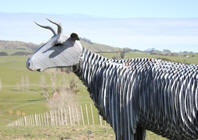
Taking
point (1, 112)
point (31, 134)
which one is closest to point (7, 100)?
point (1, 112)

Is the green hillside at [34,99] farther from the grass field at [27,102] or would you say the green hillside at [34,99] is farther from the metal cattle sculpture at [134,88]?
Answer: the metal cattle sculpture at [134,88]

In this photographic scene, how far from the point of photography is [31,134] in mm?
17125

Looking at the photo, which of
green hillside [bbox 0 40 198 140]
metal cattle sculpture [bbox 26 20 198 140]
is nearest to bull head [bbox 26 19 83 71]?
metal cattle sculpture [bbox 26 20 198 140]

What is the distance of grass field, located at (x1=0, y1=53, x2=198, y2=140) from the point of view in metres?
16.8

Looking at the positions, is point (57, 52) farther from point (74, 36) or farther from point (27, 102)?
point (27, 102)

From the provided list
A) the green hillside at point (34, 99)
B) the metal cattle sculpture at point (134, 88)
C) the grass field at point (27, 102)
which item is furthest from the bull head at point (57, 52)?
the grass field at point (27, 102)

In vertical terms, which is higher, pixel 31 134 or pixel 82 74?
pixel 82 74

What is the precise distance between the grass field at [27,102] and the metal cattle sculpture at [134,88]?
0.91 meters

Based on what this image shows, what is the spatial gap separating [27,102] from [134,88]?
6038 centimetres

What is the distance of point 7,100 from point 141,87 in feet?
208

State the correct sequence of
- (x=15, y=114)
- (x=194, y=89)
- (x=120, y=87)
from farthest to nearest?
(x=15, y=114), (x=120, y=87), (x=194, y=89)

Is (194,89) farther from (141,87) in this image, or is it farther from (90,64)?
(90,64)

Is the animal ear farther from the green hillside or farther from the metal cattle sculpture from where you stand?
the green hillside

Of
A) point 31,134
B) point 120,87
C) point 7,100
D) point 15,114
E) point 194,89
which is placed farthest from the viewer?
point 7,100
